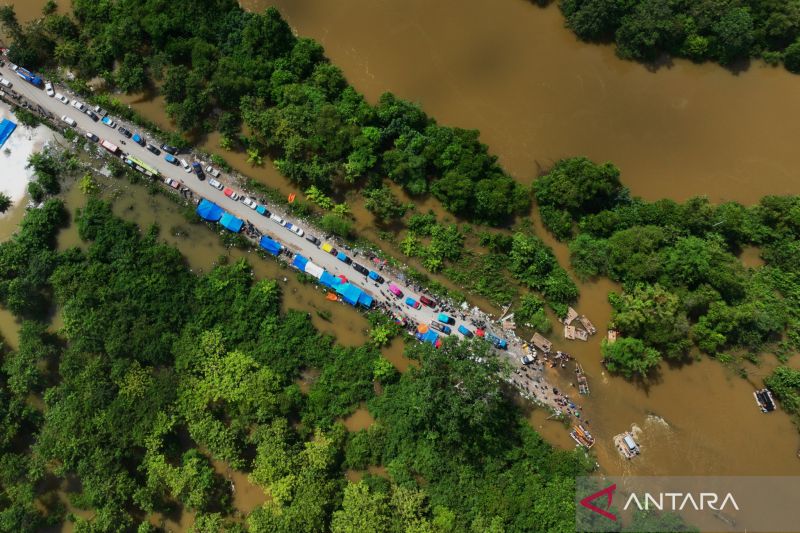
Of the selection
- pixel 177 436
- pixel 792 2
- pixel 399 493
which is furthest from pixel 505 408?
pixel 792 2

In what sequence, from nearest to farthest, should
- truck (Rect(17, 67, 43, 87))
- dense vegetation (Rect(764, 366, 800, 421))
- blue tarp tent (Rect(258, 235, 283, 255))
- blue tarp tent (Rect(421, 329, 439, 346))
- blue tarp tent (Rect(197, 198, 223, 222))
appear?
dense vegetation (Rect(764, 366, 800, 421)) < blue tarp tent (Rect(421, 329, 439, 346)) < blue tarp tent (Rect(258, 235, 283, 255)) < blue tarp tent (Rect(197, 198, 223, 222)) < truck (Rect(17, 67, 43, 87))

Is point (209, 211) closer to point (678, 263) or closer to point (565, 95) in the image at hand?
point (565, 95)

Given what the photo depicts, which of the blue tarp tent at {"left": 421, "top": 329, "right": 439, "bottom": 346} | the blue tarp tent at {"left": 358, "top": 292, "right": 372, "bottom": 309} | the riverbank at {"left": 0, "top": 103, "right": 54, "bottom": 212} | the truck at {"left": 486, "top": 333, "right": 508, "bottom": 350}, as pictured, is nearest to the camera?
the truck at {"left": 486, "top": 333, "right": 508, "bottom": 350}

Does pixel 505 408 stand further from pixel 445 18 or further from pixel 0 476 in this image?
pixel 0 476

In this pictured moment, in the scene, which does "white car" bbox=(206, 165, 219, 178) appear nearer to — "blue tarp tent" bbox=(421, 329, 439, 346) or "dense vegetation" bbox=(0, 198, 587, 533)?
"dense vegetation" bbox=(0, 198, 587, 533)

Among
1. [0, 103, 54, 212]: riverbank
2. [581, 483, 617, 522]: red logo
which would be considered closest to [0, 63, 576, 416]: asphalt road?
[0, 103, 54, 212]: riverbank
